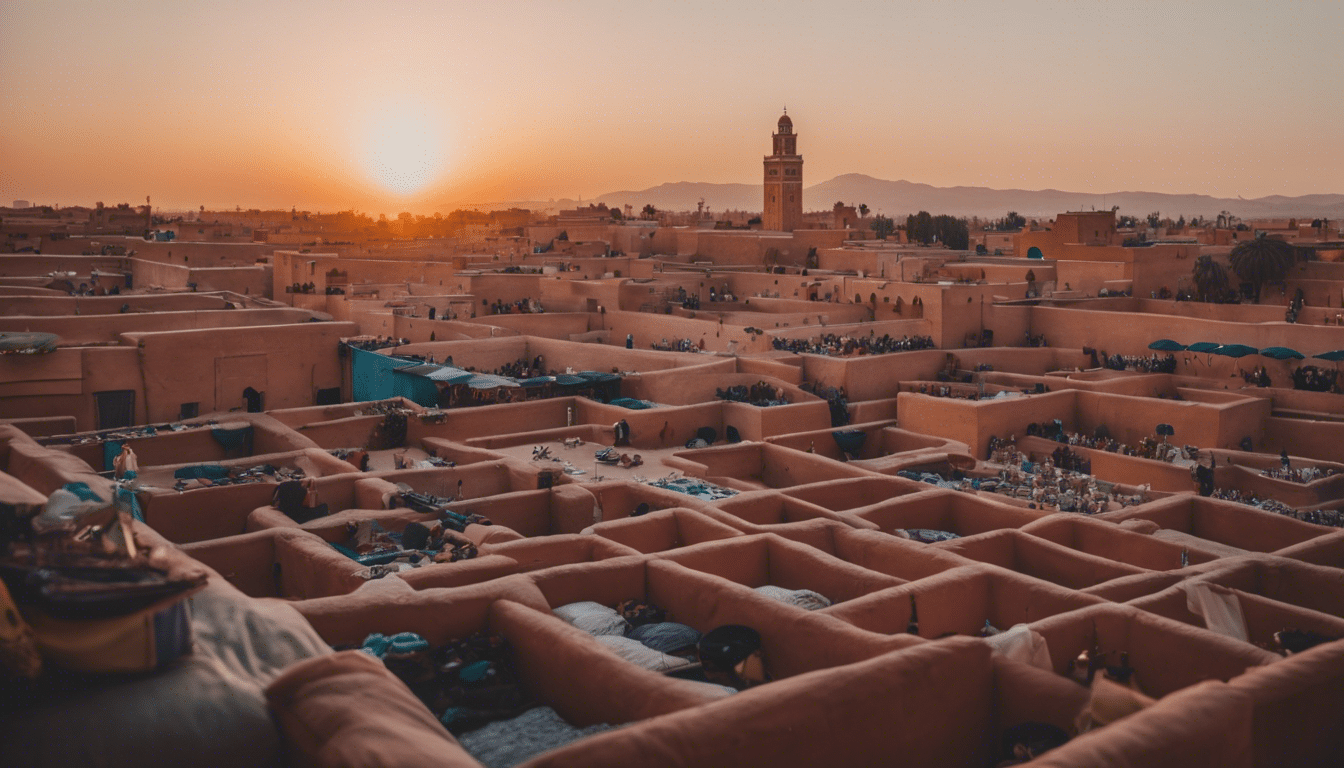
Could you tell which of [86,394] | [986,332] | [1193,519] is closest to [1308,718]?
[1193,519]

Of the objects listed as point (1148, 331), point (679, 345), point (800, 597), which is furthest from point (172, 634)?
point (1148, 331)

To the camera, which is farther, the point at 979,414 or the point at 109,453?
the point at 979,414

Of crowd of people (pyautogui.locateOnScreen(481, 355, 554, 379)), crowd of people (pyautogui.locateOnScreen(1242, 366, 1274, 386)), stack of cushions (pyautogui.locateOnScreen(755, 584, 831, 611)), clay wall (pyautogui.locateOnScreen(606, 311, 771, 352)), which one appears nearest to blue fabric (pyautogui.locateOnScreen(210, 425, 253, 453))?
crowd of people (pyautogui.locateOnScreen(481, 355, 554, 379))

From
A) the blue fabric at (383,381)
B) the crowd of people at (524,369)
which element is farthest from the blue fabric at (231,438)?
the crowd of people at (524,369)

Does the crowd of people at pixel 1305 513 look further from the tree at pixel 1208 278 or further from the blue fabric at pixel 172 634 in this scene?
the tree at pixel 1208 278

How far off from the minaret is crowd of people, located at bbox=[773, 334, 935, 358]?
3723cm

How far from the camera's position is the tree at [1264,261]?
110 feet

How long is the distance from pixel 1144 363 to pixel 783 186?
4176 cm

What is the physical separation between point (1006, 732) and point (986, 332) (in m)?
25.3

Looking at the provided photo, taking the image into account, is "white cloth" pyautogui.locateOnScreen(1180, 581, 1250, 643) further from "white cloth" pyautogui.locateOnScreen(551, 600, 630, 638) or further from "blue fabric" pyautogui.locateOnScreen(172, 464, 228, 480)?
"blue fabric" pyautogui.locateOnScreen(172, 464, 228, 480)

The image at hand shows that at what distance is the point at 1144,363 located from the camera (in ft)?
93.7

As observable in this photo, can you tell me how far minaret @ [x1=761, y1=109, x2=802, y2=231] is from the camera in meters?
67.8

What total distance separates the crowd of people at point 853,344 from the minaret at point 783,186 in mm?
37229

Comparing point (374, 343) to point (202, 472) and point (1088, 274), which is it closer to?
point (202, 472)
